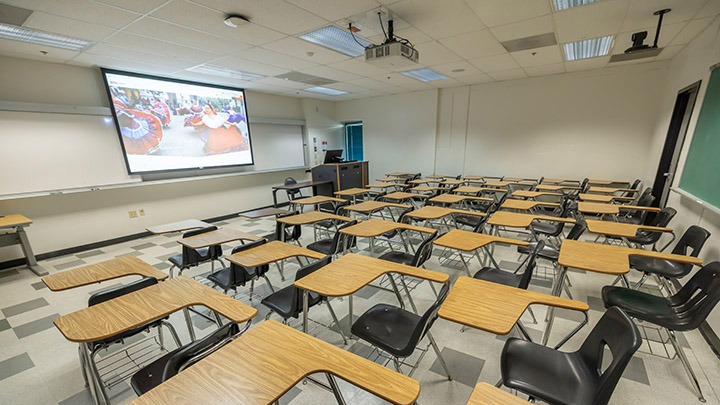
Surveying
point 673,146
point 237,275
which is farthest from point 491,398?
point 673,146

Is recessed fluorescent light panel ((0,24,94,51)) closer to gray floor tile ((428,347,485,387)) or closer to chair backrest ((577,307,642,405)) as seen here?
gray floor tile ((428,347,485,387))

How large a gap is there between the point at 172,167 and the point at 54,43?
245cm

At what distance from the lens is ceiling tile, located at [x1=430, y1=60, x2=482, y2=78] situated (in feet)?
16.0

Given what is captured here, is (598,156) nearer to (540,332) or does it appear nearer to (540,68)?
(540,68)

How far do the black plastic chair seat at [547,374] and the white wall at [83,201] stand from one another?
6414 mm

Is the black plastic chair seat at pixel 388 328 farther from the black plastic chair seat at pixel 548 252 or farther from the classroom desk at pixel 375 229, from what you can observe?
the black plastic chair seat at pixel 548 252

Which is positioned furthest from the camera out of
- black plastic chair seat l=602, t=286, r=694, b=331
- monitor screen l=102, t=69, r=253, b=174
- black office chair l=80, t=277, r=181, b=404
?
monitor screen l=102, t=69, r=253, b=174

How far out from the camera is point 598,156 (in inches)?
227

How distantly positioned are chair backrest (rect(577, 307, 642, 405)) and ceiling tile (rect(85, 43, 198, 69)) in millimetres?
5632

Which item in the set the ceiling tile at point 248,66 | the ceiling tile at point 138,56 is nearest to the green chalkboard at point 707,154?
the ceiling tile at point 248,66

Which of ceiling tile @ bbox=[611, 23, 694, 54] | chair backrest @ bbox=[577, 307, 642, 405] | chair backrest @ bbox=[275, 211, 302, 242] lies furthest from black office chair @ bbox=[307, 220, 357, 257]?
ceiling tile @ bbox=[611, 23, 694, 54]

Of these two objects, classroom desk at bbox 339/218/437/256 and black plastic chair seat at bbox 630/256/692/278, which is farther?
classroom desk at bbox 339/218/437/256

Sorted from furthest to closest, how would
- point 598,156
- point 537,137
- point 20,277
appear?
point 537,137 → point 598,156 → point 20,277

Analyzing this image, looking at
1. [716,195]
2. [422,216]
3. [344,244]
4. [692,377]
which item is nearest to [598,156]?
[716,195]
